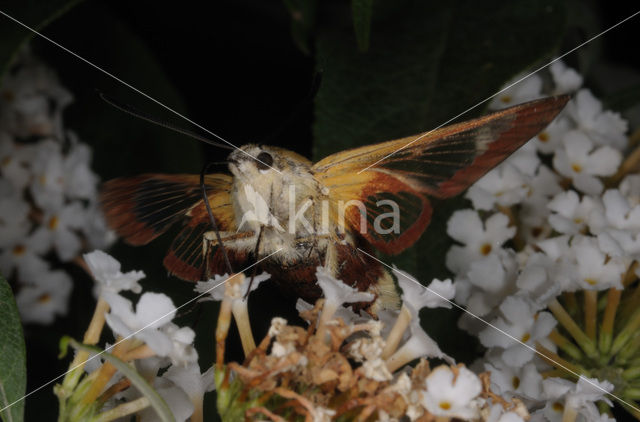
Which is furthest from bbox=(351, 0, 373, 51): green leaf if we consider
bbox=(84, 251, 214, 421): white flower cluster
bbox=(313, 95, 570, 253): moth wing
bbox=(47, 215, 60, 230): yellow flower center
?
bbox=(47, 215, 60, 230): yellow flower center

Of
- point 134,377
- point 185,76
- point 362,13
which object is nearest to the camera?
point 134,377

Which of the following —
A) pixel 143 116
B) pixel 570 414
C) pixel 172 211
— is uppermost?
pixel 143 116

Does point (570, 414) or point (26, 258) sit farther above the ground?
point (26, 258)

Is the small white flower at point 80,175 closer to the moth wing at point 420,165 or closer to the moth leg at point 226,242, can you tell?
the moth leg at point 226,242

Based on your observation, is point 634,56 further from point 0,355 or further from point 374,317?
point 0,355

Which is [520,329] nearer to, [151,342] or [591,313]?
[591,313]

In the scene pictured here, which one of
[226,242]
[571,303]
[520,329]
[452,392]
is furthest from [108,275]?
[571,303]
